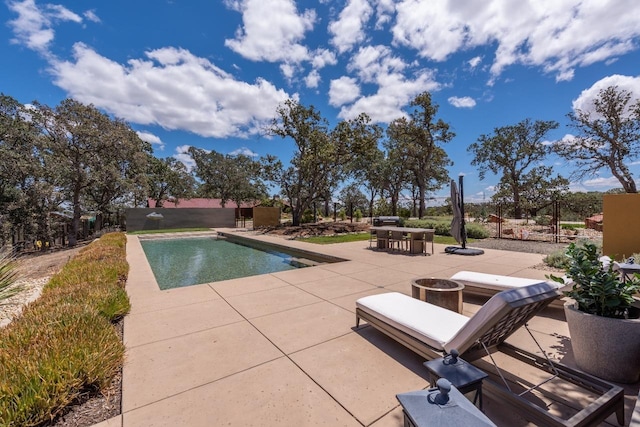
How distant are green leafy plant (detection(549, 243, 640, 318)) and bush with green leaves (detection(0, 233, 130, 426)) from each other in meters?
3.89

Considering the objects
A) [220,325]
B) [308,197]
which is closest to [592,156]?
[308,197]

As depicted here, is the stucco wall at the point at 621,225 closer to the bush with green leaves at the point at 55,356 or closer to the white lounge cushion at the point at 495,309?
the white lounge cushion at the point at 495,309

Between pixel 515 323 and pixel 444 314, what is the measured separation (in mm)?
683

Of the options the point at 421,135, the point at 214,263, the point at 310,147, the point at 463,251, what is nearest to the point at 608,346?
the point at 463,251

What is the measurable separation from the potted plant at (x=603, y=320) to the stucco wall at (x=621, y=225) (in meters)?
5.78

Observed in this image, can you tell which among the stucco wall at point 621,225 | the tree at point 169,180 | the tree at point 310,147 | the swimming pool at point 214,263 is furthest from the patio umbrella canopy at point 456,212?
the tree at point 169,180

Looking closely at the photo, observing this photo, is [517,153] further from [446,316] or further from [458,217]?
[446,316]

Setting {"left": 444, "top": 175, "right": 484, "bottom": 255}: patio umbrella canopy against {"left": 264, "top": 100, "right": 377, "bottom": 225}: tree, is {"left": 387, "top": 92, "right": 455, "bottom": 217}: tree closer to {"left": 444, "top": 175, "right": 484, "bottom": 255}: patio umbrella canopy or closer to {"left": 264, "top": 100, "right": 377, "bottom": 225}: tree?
{"left": 264, "top": 100, "right": 377, "bottom": 225}: tree

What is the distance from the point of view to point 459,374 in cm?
157

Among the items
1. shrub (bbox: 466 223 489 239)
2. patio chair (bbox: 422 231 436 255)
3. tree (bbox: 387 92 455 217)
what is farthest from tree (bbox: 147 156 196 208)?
shrub (bbox: 466 223 489 239)

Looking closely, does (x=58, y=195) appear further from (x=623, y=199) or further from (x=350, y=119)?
(x=623, y=199)

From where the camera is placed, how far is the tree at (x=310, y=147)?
16.7 metres

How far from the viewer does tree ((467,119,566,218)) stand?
24.4 metres

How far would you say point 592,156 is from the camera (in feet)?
48.3
